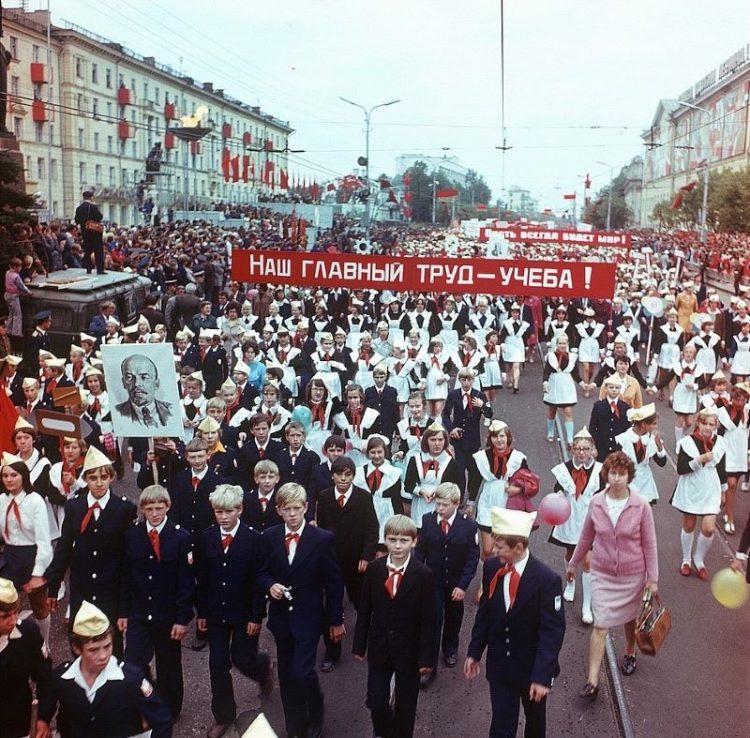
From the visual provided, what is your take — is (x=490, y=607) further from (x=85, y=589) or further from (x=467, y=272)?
(x=467, y=272)

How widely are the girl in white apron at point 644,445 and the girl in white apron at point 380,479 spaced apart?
2.25 m

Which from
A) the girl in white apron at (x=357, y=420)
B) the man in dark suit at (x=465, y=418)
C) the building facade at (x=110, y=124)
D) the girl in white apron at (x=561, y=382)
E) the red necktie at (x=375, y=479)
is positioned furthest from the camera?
the building facade at (x=110, y=124)

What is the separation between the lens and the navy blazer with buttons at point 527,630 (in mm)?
5156

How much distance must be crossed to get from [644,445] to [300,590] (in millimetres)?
4205

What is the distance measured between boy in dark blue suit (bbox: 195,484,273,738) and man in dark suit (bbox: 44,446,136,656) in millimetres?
608

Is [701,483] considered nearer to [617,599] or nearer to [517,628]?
[617,599]

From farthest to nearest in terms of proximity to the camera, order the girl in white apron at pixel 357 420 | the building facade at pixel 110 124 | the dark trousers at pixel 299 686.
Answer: the building facade at pixel 110 124 < the girl in white apron at pixel 357 420 < the dark trousers at pixel 299 686

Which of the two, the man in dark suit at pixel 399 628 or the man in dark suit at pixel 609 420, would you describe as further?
the man in dark suit at pixel 609 420

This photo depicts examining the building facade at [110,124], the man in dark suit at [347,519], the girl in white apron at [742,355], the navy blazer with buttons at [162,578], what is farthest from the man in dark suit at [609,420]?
the building facade at [110,124]

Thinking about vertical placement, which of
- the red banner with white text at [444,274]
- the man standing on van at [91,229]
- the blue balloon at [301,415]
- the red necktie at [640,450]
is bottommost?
the red necktie at [640,450]

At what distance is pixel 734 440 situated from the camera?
10.1 metres

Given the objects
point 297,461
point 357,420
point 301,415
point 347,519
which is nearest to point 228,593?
point 347,519

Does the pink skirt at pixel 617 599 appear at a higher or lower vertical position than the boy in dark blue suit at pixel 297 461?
lower

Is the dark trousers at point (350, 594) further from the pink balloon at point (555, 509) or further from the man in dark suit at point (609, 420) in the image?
the man in dark suit at point (609, 420)
